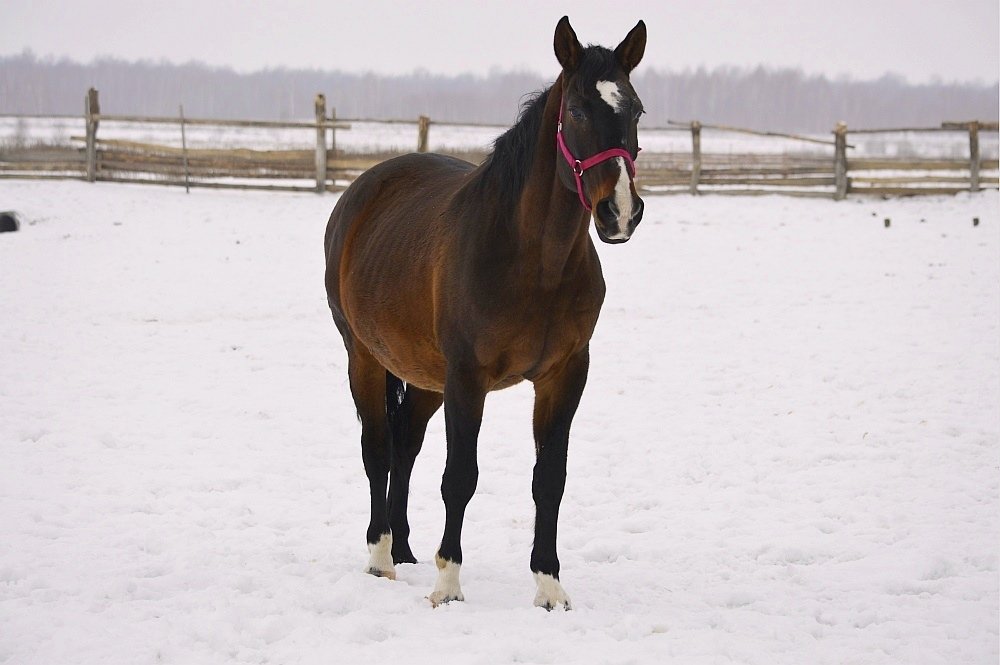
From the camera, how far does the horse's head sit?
3.03 meters

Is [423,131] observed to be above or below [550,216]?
above

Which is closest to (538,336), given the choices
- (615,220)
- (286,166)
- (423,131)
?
(615,220)

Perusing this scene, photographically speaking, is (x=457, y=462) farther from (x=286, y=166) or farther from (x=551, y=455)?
(x=286, y=166)

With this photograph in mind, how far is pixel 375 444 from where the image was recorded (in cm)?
458

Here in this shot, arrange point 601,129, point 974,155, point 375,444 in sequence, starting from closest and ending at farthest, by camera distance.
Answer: point 601,129
point 375,444
point 974,155

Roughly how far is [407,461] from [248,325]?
19.3 ft

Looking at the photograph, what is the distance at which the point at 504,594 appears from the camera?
13.0ft

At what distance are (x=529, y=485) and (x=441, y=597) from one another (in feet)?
6.66

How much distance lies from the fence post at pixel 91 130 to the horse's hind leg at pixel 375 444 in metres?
17.5

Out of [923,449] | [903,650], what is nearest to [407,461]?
[903,650]

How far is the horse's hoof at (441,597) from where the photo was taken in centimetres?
376

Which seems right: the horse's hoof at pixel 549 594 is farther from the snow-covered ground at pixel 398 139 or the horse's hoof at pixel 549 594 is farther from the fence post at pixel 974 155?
the snow-covered ground at pixel 398 139

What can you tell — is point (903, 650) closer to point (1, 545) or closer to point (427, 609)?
point (427, 609)

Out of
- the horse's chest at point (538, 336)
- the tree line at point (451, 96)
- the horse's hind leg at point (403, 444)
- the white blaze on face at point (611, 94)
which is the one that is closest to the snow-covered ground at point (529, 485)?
the horse's hind leg at point (403, 444)
